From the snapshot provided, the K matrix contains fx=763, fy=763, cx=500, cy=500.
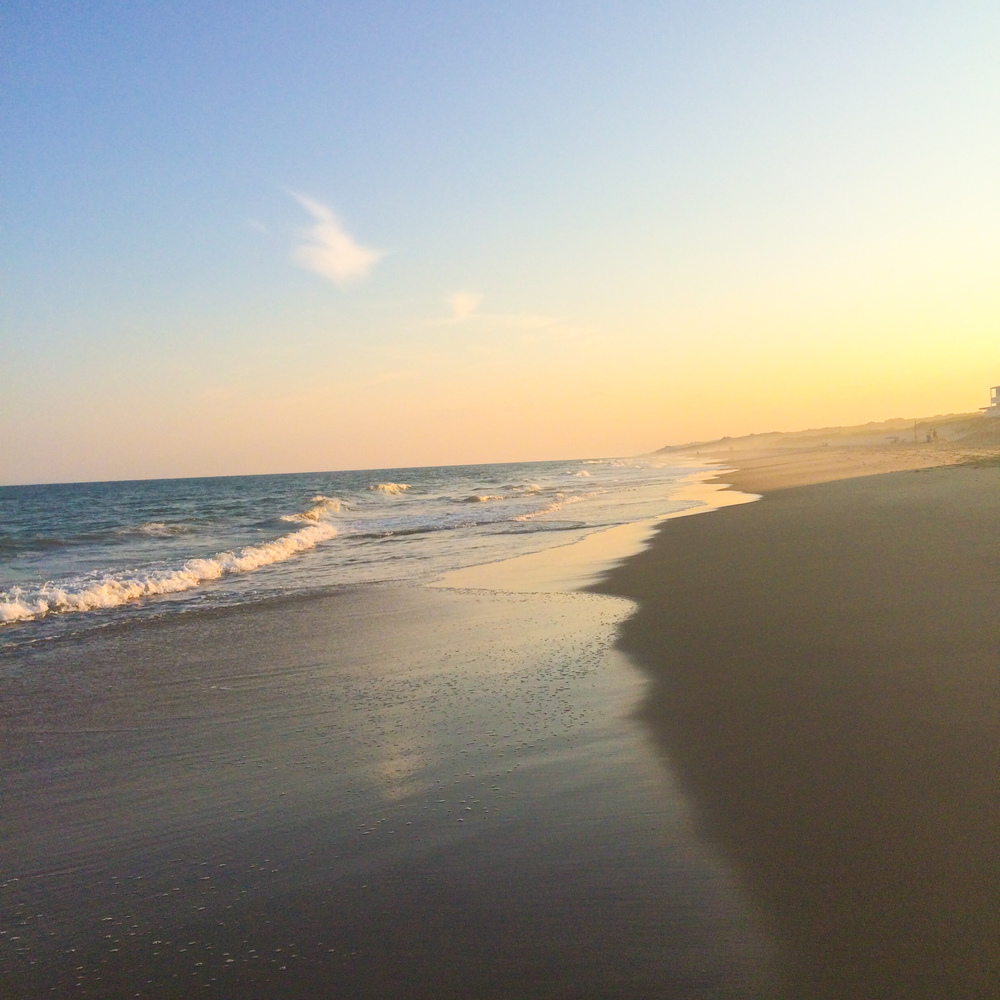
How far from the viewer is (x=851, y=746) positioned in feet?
15.1

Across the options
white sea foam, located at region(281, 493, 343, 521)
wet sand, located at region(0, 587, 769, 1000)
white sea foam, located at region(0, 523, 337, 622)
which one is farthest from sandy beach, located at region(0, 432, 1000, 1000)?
white sea foam, located at region(281, 493, 343, 521)

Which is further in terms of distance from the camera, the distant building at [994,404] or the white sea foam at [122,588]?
the distant building at [994,404]

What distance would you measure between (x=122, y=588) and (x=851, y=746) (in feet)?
41.8

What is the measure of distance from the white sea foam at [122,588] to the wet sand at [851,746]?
29.1ft

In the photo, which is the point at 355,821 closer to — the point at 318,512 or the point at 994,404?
the point at 318,512

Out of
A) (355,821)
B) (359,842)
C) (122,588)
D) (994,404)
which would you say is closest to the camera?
(359,842)

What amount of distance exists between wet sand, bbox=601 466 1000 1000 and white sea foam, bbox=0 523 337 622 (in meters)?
8.86

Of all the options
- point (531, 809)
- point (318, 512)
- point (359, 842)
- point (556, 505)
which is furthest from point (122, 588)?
point (318, 512)

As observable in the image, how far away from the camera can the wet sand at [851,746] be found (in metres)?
2.86

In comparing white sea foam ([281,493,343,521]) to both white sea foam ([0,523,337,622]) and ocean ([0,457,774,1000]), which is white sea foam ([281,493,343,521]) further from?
ocean ([0,457,774,1000])

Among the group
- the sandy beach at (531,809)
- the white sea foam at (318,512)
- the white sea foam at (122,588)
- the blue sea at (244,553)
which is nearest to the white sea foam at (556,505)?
the blue sea at (244,553)

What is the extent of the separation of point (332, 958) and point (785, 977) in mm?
1697

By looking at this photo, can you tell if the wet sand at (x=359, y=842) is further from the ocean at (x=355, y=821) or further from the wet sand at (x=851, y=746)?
the wet sand at (x=851, y=746)

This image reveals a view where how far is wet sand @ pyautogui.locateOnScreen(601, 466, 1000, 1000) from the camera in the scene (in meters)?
2.86
